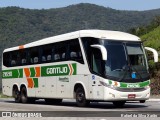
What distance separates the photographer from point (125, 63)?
2023cm

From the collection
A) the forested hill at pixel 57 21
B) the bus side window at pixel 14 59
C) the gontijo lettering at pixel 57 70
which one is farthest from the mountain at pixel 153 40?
the forested hill at pixel 57 21

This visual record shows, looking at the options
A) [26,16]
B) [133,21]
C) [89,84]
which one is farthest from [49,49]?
[133,21]

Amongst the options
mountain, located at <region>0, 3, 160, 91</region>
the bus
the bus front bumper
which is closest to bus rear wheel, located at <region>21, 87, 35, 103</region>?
the bus

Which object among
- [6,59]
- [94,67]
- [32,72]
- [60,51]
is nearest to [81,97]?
[94,67]

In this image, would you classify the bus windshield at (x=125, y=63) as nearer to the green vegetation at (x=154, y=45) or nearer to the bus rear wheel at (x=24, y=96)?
the bus rear wheel at (x=24, y=96)

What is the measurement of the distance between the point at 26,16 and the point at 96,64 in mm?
117468

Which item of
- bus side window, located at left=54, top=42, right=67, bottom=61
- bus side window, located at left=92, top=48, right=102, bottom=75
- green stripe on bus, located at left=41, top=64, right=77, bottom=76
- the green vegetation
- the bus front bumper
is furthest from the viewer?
the green vegetation

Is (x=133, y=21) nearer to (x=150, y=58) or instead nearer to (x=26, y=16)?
(x=26, y=16)

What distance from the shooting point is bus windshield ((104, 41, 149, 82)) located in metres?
20.0

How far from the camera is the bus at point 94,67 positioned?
65.5ft

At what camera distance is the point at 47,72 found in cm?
2472

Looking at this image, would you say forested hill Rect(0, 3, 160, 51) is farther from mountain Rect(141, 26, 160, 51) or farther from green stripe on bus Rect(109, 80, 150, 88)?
green stripe on bus Rect(109, 80, 150, 88)

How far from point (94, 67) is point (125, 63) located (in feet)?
4.33

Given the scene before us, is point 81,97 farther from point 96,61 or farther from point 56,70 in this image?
point 56,70
